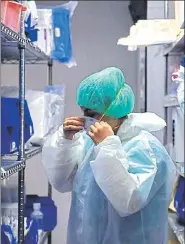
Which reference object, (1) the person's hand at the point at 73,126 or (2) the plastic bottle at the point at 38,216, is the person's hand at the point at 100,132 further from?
(2) the plastic bottle at the point at 38,216

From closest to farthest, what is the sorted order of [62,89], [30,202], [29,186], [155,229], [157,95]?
[155,229] < [30,202] < [62,89] < [157,95] < [29,186]

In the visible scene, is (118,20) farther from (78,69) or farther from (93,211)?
(93,211)

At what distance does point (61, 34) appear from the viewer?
2965mm

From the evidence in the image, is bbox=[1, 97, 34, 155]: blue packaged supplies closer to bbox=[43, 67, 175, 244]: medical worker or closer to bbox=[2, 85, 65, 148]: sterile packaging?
bbox=[43, 67, 175, 244]: medical worker

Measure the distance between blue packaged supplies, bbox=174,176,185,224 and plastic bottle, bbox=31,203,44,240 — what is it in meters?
0.89

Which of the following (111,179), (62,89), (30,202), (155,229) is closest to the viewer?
(111,179)

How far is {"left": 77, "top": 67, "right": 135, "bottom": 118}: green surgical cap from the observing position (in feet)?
5.27

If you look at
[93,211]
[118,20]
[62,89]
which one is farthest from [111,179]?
[118,20]

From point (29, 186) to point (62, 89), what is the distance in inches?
46.2

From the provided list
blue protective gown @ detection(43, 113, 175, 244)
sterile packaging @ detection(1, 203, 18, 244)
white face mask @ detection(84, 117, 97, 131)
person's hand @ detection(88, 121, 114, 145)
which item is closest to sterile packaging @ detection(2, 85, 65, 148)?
sterile packaging @ detection(1, 203, 18, 244)

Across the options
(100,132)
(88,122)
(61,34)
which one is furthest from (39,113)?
(100,132)

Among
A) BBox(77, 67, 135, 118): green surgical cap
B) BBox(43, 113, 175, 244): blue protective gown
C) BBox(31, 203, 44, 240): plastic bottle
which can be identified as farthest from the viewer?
BBox(31, 203, 44, 240): plastic bottle

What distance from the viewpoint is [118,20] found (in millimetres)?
4008

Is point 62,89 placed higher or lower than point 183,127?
higher
